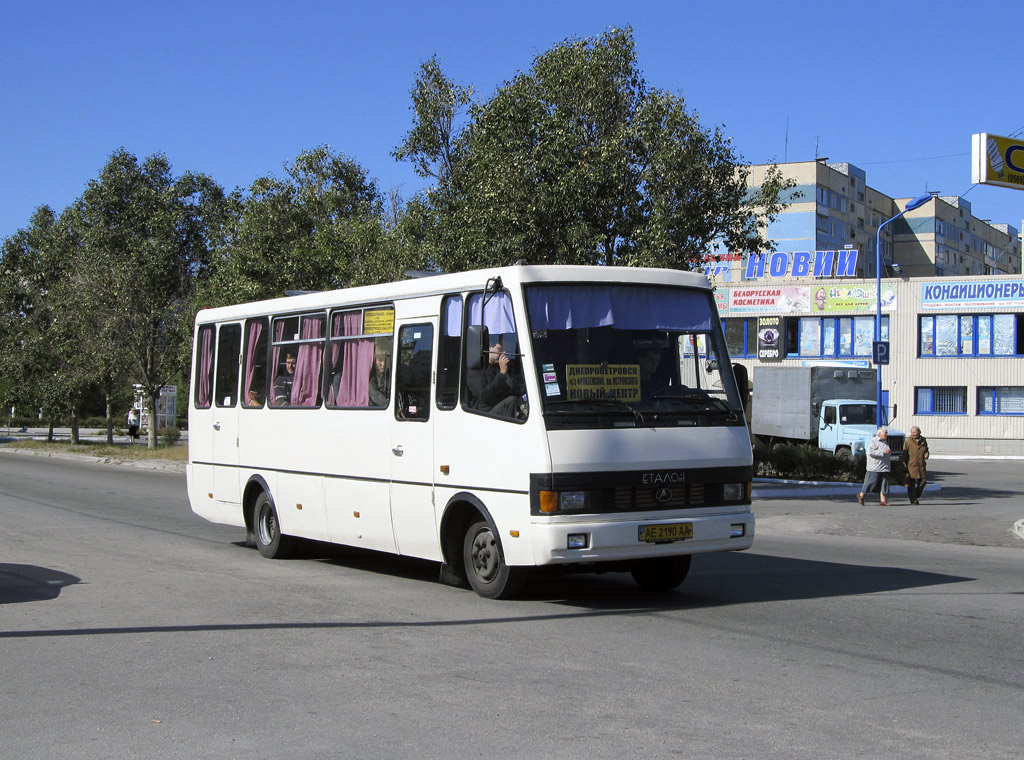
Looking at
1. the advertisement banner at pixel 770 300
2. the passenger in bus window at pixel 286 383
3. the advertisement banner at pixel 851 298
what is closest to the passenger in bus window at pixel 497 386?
the passenger in bus window at pixel 286 383

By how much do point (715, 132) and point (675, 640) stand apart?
1639cm

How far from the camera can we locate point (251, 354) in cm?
1328

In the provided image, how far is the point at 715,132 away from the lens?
2247cm

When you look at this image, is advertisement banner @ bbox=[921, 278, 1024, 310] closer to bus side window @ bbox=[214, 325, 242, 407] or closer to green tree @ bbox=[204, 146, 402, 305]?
green tree @ bbox=[204, 146, 402, 305]

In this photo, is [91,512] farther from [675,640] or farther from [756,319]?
[756,319]

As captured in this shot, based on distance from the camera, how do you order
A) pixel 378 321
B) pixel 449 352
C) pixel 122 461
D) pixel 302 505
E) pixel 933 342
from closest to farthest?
pixel 449 352 → pixel 378 321 → pixel 302 505 → pixel 122 461 → pixel 933 342

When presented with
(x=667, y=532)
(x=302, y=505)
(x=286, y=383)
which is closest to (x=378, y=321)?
(x=286, y=383)

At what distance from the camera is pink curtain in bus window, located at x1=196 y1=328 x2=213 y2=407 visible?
1420cm

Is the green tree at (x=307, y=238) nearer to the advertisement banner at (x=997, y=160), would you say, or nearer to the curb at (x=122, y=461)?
the curb at (x=122, y=461)

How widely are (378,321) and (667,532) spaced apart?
370cm

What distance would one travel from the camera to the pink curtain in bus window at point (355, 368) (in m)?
11.0

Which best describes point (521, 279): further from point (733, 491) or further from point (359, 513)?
point (359, 513)

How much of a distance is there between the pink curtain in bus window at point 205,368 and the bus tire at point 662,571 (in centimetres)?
647

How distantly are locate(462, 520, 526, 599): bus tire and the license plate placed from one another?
109cm
